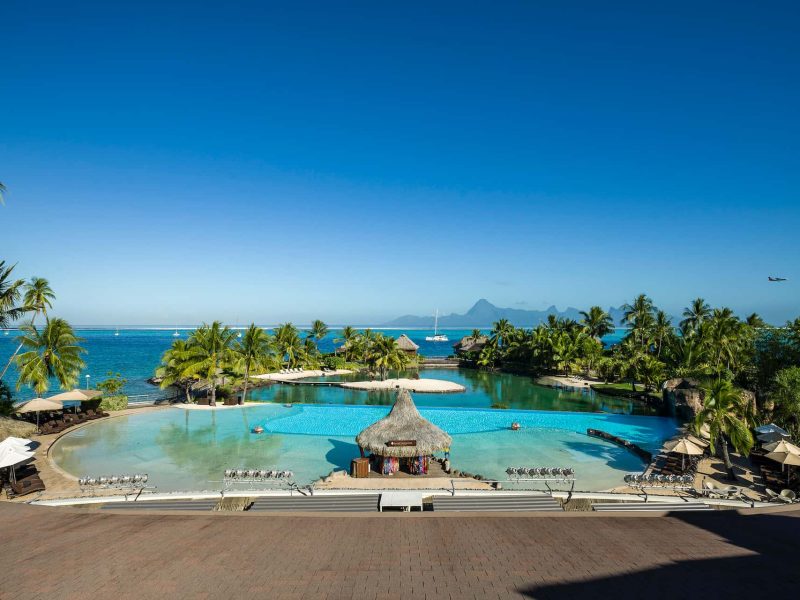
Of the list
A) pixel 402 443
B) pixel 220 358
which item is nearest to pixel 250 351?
pixel 220 358

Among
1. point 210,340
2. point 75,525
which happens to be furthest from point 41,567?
point 210,340

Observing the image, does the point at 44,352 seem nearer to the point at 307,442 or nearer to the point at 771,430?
the point at 307,442

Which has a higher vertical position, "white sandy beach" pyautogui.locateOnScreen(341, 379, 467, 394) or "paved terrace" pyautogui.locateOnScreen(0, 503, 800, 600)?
"paved terrace" pyautogui.locateOnScreen(0, 503, 800, 600)

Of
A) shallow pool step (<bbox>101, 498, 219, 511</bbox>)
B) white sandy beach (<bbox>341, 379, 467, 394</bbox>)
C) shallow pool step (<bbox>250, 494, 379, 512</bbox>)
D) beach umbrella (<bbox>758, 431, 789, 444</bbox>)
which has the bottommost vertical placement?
white sandy beach (<bbox>341, 379, 467, 394</bbox>)

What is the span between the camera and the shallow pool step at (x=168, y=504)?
1306 centimetres

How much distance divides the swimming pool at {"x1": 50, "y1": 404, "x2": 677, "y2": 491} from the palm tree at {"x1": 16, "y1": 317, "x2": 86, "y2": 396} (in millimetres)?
4901

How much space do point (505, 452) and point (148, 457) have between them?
16.7 m

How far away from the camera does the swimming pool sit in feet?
61.1

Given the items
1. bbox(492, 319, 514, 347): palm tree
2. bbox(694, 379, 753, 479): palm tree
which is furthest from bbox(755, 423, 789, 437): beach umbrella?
bbox(492, 319, 514, 347): palm tree

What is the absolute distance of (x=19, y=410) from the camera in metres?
23.0

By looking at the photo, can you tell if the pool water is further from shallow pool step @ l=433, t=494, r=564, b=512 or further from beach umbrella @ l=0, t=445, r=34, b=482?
beach umbrella @ l=0, t=445, r=34, b=482

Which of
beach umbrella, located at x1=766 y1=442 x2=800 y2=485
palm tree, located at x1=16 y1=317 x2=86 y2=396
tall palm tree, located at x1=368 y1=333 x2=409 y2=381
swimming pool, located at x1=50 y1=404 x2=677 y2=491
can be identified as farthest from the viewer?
tall palm tree, located at x1=368 y1=333 x2=409 y2=381

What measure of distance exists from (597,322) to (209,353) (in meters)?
48.9

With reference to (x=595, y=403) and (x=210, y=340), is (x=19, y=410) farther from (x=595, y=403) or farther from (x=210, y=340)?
(x=595, y=403)
